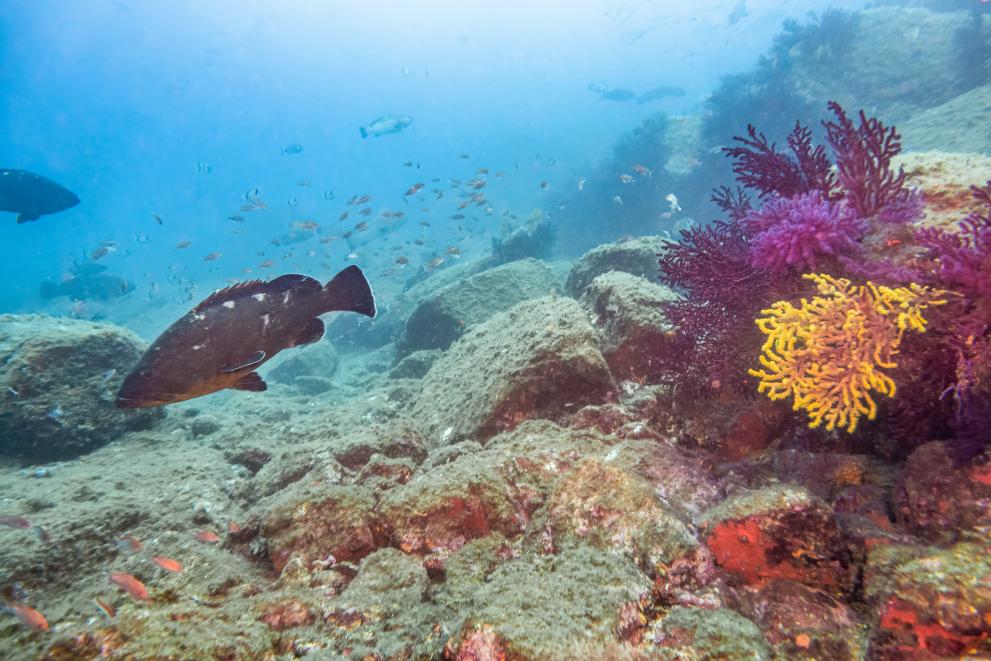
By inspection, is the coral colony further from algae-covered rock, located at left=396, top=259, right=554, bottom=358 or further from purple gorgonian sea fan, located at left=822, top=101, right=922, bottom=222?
algae-covered rock, located at left=396, top=259, right=554, bottom=358

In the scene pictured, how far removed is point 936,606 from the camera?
171cm

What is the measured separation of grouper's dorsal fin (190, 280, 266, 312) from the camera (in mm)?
3432

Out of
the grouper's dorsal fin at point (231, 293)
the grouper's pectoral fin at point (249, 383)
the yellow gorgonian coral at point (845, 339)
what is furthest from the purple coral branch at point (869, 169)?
the grouper's pectoral fin at point (249, 383)

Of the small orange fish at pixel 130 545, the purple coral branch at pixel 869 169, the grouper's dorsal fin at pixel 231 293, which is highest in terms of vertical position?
the grouper's dorsal fin at pixel 231 293

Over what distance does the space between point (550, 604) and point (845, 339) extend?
234 centimetres

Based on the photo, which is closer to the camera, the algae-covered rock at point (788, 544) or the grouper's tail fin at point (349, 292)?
the algae-covered rock at point (788, 544)

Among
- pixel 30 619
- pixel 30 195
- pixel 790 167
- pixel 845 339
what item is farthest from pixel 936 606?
pixel 30 195

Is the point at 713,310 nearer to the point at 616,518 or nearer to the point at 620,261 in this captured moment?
the point at 616,518

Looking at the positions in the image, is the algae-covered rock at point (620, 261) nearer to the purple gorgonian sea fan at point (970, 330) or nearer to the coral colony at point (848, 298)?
the coral colony at point (848, 298)

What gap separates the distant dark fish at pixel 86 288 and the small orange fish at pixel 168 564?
33038 millimetres

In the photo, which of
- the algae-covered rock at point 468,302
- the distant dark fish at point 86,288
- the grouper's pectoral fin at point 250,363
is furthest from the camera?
the distant dark fish at point 86,288

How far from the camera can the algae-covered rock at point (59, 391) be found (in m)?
6.17

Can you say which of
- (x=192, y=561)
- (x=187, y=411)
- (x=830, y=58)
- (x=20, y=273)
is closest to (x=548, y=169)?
(x=830, y=58)

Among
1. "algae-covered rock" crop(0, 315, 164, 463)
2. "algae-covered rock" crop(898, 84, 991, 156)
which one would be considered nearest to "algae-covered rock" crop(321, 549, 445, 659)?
"algae-covered rock" crop(0, 315, 164, 463)
